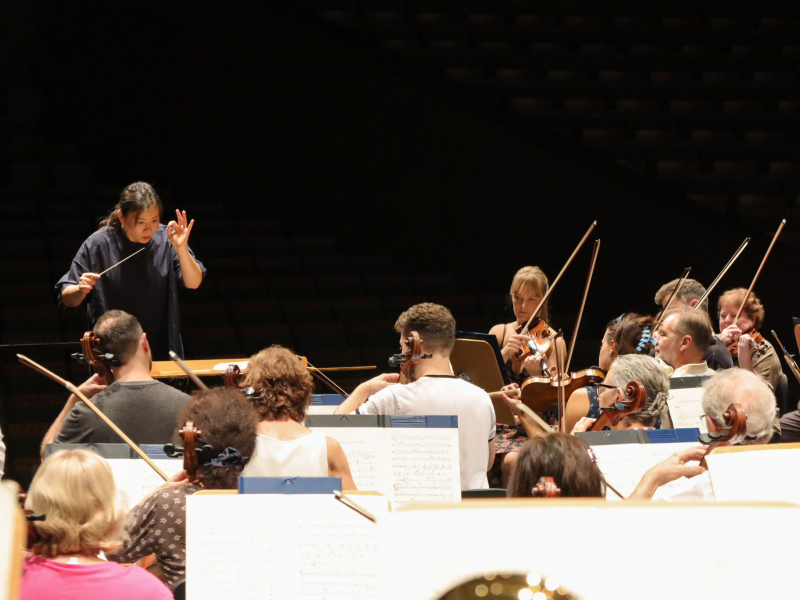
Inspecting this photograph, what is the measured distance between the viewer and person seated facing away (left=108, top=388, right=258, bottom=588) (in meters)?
2.22

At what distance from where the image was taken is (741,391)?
2.48 m

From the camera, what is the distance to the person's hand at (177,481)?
2264mm

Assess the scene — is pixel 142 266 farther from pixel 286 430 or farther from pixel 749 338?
pixel 749 338

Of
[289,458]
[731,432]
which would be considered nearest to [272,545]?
[289,458]

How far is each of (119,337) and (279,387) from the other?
2.15 ft

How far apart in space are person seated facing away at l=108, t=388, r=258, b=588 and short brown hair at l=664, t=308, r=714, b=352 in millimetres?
1813

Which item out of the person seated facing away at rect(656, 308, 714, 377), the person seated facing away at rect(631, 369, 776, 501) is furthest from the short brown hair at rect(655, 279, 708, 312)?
the person seated facing away at rect(631, 369, 776, 501)

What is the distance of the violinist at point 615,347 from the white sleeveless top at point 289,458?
1.06 meters

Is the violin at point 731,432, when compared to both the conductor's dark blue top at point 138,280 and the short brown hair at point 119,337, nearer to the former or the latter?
the short brown hair at point 119,337

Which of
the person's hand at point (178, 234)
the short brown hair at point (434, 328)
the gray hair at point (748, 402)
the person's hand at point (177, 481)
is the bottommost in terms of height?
the person's hand at point (177, 481)

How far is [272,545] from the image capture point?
2039 millimetres

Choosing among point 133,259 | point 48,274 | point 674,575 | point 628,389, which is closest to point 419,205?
point 48,274

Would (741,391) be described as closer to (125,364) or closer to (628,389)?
(628,389)

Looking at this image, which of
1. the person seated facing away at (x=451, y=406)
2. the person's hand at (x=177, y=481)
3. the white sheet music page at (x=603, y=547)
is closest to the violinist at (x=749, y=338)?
the person seated facing away at (x=451, y=406)
